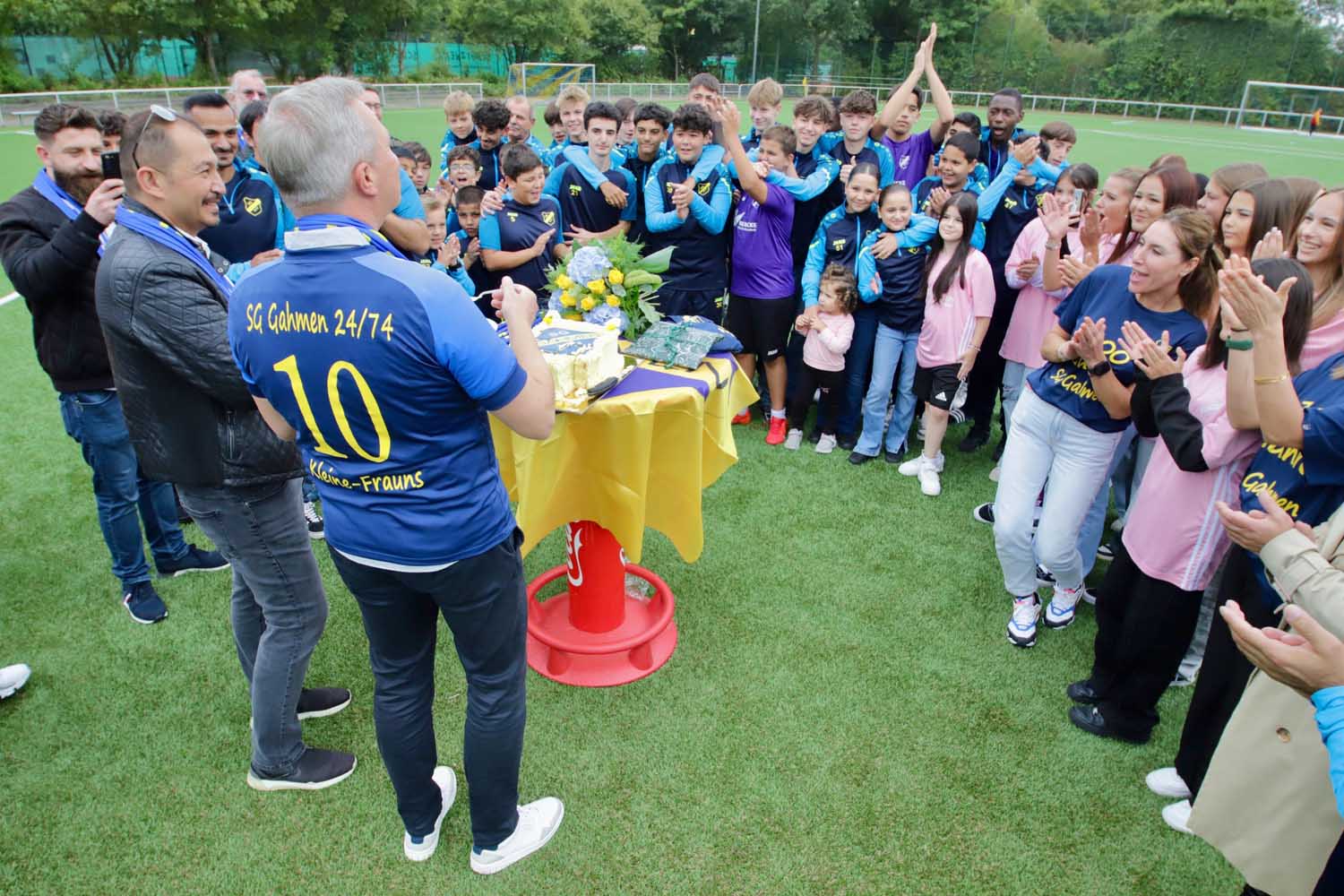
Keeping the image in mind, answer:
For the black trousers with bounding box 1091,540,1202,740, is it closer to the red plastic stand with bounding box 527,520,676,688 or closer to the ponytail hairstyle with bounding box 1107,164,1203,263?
the red plastic stand with bounding box 527,520,676,688

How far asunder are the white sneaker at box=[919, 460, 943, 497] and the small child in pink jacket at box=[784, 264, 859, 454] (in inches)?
27.6

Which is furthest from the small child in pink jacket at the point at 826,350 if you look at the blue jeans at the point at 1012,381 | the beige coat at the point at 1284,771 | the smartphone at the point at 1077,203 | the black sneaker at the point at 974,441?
Answer: the beige coat at the point at 1284,771

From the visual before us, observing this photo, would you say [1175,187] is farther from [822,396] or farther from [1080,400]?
[822,396]

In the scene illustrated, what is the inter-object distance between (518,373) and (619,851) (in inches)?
67.9

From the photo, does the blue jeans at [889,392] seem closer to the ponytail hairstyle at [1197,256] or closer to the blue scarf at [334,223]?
the ponytail hairstyle at [1197,256]

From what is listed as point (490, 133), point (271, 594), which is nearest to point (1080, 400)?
point (271, 594)

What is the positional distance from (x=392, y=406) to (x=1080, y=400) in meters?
2.81

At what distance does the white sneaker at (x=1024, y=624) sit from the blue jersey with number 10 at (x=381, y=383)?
2724 mm

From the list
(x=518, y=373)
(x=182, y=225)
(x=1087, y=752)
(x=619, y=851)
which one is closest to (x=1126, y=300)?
(x=1087, y=752)

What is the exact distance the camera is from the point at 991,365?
5.54 m

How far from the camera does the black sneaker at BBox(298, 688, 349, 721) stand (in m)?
3.14

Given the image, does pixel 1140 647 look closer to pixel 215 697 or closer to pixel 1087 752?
pixel 1087 752

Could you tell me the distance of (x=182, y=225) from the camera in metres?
2.37

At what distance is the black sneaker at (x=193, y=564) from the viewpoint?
4000 millimetres
